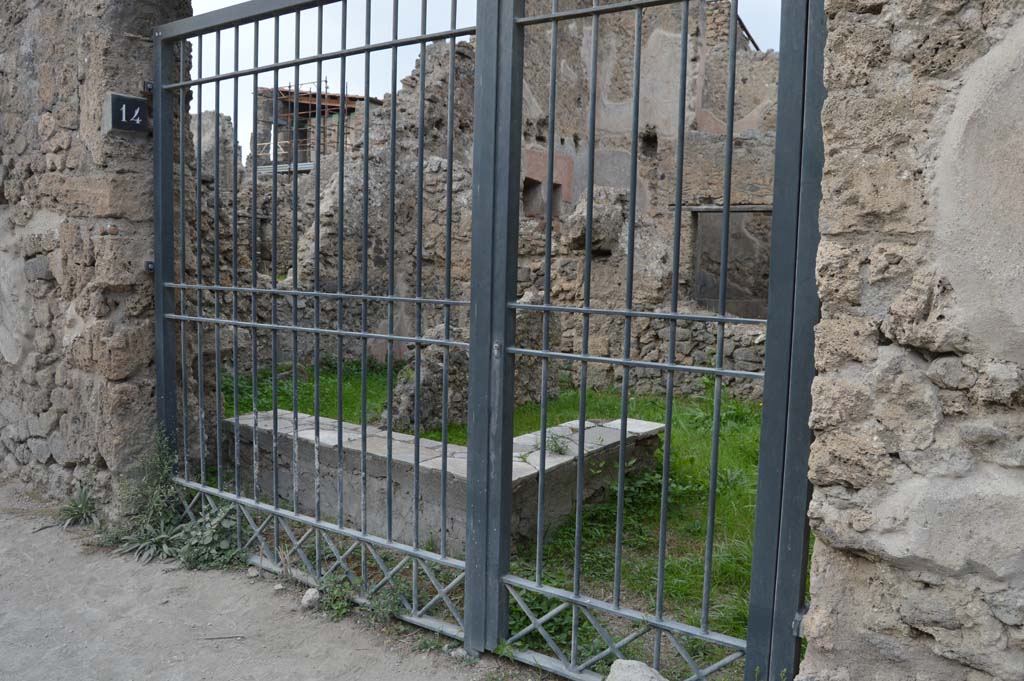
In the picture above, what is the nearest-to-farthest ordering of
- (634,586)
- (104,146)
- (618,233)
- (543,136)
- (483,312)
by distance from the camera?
(483,312) → (634,586) → (104,146) → (618,233) → (543,136)

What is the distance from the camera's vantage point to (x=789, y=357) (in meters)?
2.29

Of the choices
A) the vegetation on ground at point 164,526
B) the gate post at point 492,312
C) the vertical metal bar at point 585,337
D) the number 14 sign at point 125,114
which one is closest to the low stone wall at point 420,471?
the vegetation on ground at point 164,526

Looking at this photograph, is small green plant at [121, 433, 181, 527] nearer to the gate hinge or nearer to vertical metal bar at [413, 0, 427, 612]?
vertical metal bar at [413, 0, 427, 612]

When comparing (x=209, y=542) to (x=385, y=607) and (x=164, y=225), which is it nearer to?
(x=385, y=607)

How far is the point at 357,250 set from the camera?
378 inches

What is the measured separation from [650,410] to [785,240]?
5021mm

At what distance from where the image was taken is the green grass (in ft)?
10.9

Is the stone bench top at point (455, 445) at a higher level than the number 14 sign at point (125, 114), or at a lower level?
lower

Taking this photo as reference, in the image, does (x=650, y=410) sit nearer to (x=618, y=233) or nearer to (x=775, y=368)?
(x=618, y=233)

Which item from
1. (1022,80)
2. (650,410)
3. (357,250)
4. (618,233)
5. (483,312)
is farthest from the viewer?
(357,250)

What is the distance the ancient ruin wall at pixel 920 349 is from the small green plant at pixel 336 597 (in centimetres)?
202

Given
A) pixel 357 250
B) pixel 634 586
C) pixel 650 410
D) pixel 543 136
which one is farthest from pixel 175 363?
pixel 543 136

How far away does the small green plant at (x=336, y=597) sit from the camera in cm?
341

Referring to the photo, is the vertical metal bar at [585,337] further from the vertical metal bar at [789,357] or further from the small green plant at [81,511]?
the small green plant at [81,511]
